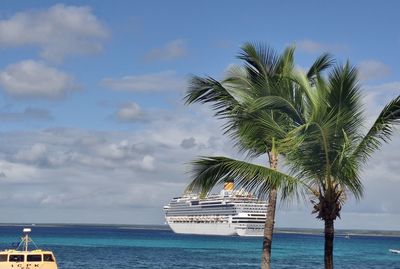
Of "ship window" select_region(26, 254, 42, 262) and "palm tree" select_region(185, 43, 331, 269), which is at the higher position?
"palm tree" select_region(185, 43, 331, 269)

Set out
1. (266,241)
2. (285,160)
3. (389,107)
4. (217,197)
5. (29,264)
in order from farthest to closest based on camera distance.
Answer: (217,197), (29,264), (266,241), (285,160), (389,107)

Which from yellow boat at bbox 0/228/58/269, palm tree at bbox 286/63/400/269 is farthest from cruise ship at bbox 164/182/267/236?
palm tree at bbox 286/63/400/269

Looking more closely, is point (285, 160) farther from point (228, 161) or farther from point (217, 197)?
point (217, 197)

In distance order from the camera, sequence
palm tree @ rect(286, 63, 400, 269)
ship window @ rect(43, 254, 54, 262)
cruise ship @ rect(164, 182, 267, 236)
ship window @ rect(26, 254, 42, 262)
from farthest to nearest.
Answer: cruise ship @ rect(164, 182, 267, 236), ship window @ rect(43, 254, 54, 262), ship window @ rect(26, 254, 42, 262), palm tree @ rect(286, 63, 400, 269)

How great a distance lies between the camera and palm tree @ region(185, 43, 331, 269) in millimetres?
17688

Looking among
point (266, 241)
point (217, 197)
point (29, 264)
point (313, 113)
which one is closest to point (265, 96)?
point (313, 113)

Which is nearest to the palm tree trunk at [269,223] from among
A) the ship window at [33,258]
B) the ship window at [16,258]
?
the ship window at [33,258]

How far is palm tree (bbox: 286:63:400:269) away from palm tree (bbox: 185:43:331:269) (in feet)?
Answer: 1.63

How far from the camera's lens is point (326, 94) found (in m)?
17.8

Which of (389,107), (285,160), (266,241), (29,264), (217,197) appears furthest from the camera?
(217,197)

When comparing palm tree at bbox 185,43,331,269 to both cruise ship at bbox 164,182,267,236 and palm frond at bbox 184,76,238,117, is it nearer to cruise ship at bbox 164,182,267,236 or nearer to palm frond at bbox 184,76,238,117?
palm frond at bbox 184,76,238,117

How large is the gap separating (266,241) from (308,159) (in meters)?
3.63

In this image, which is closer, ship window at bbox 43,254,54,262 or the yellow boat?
the yellow boat

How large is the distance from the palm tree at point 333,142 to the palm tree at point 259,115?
50 centimetres
